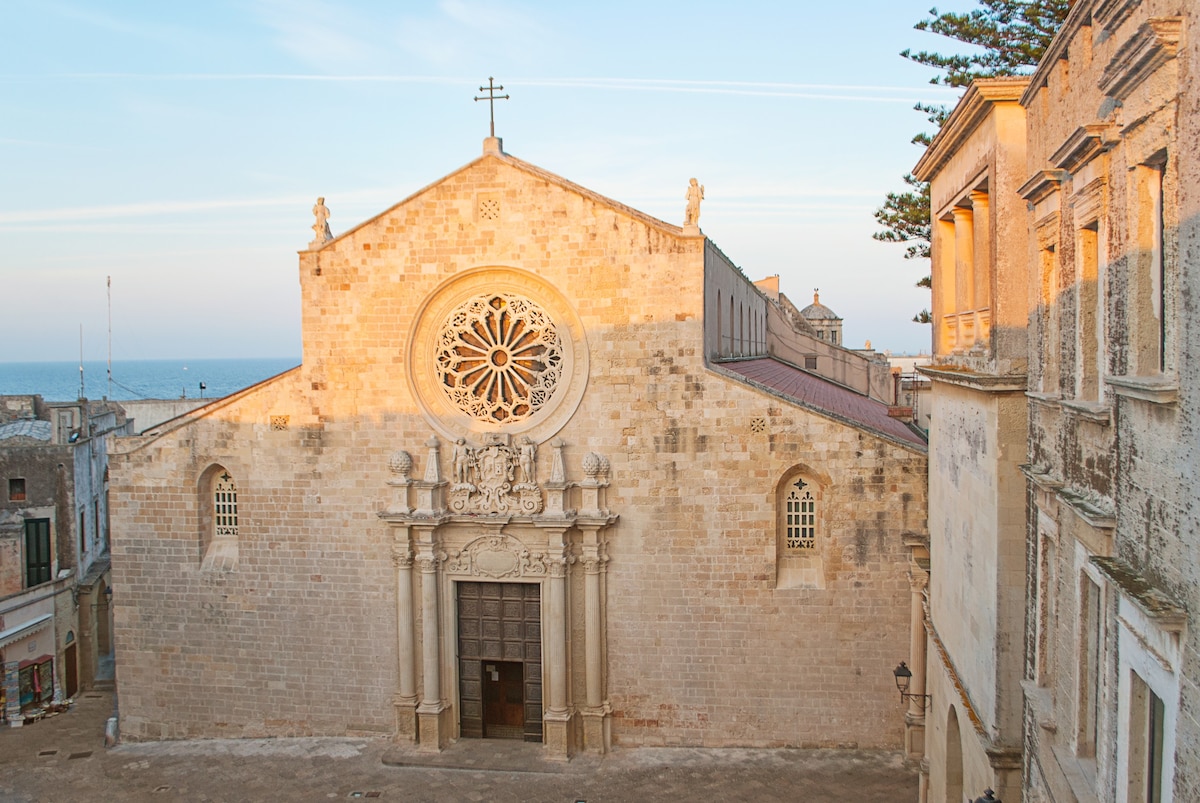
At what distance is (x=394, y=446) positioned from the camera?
61.2 ft

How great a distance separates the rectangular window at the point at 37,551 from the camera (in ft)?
75.1

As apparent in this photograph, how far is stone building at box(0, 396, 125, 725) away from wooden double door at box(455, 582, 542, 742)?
32.8ft

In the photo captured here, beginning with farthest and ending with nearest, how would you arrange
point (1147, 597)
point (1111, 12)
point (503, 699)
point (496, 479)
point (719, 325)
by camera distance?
point (719, 325)
point (503, 699)
point (496, 479)
point (1111, 12)
point (1147, 597)

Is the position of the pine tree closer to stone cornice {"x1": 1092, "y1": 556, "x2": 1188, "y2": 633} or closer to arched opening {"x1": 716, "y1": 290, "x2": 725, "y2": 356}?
arched opening {"x1": 716, "y1": 290, "x2": 725, "y2": 356}

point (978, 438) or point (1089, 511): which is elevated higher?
point (978, 438)

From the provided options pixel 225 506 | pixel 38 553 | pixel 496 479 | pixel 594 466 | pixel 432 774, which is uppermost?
pixel 594 466

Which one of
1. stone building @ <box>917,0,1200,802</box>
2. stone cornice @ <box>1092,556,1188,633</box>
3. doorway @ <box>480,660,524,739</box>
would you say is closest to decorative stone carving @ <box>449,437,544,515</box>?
doorway @ <box>480,660,524,739</box>

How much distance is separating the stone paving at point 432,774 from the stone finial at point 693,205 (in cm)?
935

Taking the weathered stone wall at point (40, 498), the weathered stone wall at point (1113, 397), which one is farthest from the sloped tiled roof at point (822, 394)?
the weathered stone wall at point (40, 498)

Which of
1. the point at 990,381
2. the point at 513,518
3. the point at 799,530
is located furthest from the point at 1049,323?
the point at 513,518

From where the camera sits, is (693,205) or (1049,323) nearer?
(1049,323)

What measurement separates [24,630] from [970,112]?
2097 centimetres

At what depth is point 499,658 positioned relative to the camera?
1856cm

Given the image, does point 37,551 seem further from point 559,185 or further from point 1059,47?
point 1059,47
